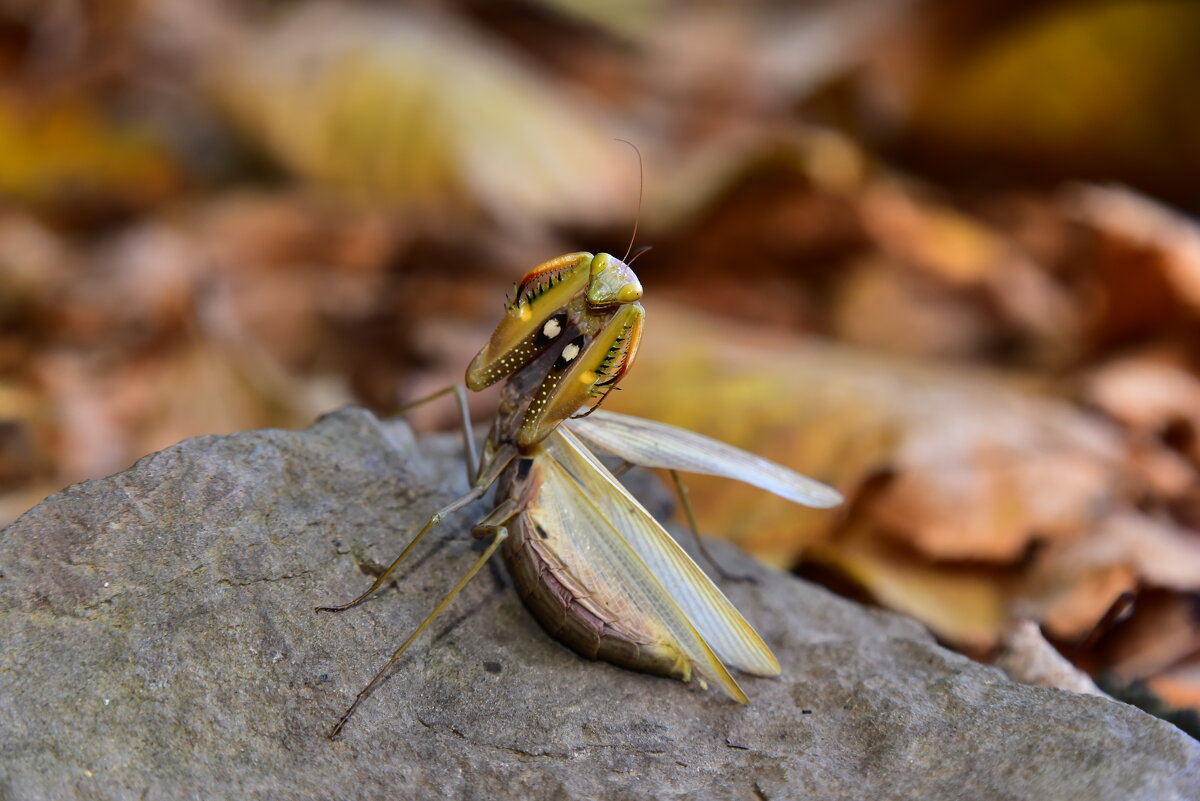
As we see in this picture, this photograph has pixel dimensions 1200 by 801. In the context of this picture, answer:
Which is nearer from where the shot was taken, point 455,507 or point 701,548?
point 455,507

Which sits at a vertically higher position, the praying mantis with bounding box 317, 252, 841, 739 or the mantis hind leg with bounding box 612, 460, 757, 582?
the praying mantis with bounding box 317, 252, 841, 739

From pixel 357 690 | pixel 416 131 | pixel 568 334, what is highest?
pixel 568 334

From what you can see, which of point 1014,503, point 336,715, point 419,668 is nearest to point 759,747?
point 419,668

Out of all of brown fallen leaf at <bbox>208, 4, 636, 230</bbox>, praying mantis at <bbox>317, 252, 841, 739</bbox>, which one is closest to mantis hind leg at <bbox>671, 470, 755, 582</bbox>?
praying mantis at <bbox>317, 252, 841, 739</bbox>

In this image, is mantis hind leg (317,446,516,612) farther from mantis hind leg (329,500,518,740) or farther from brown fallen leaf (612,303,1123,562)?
brown fallen leaf (612,303,1123,562)

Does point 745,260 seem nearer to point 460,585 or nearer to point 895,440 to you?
point 895,440

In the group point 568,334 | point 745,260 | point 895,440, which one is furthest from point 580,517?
point 745,260

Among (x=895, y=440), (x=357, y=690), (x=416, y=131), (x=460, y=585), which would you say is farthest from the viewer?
(x=416, y=131)

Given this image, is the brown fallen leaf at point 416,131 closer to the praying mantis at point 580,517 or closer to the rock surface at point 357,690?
the praying mantis at point 580,517
